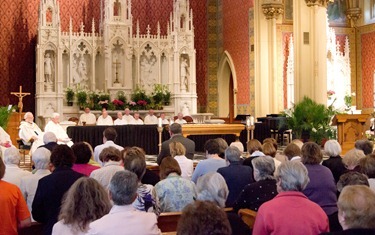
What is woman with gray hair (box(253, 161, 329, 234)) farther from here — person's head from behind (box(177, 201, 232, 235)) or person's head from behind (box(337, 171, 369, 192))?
person's head from behind (box(177, 201, 232, 235))

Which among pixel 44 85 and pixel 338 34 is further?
pixel 338 34

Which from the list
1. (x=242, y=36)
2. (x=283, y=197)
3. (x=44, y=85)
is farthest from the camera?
(x=242, y=36)

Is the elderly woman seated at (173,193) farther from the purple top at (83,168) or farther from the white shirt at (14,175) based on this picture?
the white shirt at (14,175)

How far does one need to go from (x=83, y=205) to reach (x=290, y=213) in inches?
52.5

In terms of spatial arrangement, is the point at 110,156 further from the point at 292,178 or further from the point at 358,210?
the point at 358,210

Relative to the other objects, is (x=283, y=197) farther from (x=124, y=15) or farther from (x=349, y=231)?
(x=124, y=15)

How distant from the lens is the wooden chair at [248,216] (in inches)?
175

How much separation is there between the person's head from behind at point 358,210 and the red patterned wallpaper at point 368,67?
1918 centimetres

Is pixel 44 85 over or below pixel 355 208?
over

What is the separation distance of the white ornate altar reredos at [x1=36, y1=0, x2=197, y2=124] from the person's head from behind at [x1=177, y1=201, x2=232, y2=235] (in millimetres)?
16951

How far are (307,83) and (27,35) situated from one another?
982 cm

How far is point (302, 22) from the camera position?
16.4m

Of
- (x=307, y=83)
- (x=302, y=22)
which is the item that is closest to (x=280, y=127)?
(x=307, y=83)

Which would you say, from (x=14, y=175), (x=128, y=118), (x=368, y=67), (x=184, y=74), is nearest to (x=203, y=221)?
(x=14, y=175)
